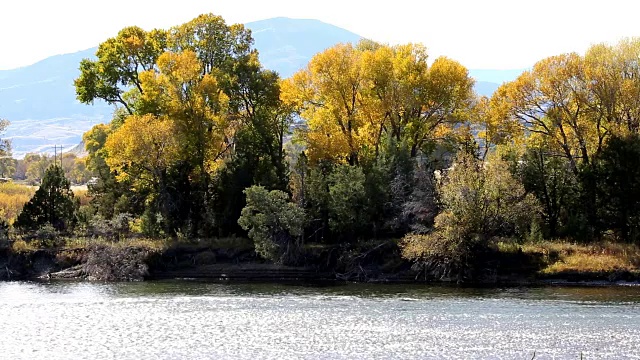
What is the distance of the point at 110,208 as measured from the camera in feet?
223

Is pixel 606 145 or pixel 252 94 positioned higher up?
pixel 252 94

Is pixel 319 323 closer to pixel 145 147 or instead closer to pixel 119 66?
pixel 145 147

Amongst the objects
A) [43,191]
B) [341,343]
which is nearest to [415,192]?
[341,343]

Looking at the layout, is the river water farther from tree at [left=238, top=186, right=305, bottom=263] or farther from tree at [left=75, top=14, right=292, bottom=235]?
tree at [left=75, top=14, right=292, bottom=235]

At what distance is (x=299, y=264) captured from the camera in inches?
2341

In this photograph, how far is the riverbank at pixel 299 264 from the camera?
5503cm

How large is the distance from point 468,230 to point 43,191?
33357 mm

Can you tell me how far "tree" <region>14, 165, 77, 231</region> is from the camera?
64562mm

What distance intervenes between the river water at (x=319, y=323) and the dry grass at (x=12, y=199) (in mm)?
31795

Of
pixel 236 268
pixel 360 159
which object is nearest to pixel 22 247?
pixel 236 268

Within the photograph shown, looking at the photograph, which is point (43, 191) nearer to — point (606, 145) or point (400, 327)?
point (400, 327)

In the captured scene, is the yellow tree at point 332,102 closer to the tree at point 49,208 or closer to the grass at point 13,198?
the tree at point 49,208

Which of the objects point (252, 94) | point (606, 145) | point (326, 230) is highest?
point (252, 94)

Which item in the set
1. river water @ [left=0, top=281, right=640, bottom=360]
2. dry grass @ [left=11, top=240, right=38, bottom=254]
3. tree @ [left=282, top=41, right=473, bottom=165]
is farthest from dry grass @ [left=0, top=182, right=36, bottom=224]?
river water @ [left=0, top=281, right=640, bottom=360]
